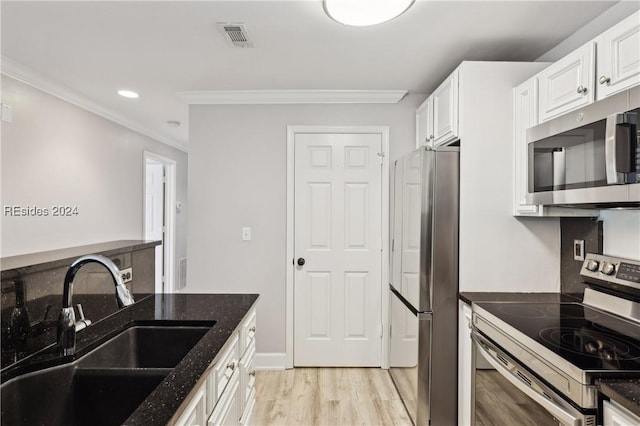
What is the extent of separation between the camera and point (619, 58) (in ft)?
4.59

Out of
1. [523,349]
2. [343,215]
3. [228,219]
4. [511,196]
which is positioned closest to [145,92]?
[228,219]

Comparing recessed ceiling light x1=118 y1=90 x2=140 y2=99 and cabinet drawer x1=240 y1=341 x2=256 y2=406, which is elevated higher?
recessed ceiling light x1=118 y1=90 x2=140 y2=99

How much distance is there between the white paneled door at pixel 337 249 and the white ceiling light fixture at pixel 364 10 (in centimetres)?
149

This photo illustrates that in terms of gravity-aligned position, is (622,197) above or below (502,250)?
above

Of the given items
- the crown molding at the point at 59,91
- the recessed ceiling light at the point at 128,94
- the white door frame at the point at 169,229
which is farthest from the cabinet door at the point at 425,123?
the white door frame at the point at 169,229

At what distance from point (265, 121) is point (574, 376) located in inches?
110

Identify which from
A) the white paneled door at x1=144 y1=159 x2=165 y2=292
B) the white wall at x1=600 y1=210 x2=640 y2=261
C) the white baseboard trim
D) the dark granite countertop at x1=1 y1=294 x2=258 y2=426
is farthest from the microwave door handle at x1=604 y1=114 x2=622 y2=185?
the white paneled door at x1=144 y1=159 x2=165 y2=292

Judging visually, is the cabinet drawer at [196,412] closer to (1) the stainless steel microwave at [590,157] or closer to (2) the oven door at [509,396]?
(2) the oven door at [509,396]

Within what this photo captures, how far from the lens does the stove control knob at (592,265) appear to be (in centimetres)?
181

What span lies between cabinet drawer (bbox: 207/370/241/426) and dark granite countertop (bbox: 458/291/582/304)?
132 cm

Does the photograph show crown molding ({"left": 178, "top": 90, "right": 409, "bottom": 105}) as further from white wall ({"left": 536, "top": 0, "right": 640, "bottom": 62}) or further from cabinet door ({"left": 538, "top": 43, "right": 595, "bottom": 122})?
cabinet door ({"left": 538, "top": 43, "right": 595, "bottom": 122})

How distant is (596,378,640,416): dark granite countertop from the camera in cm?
98

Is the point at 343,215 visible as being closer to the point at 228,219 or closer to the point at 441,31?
the point at 228,219

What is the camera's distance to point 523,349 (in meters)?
1.45
